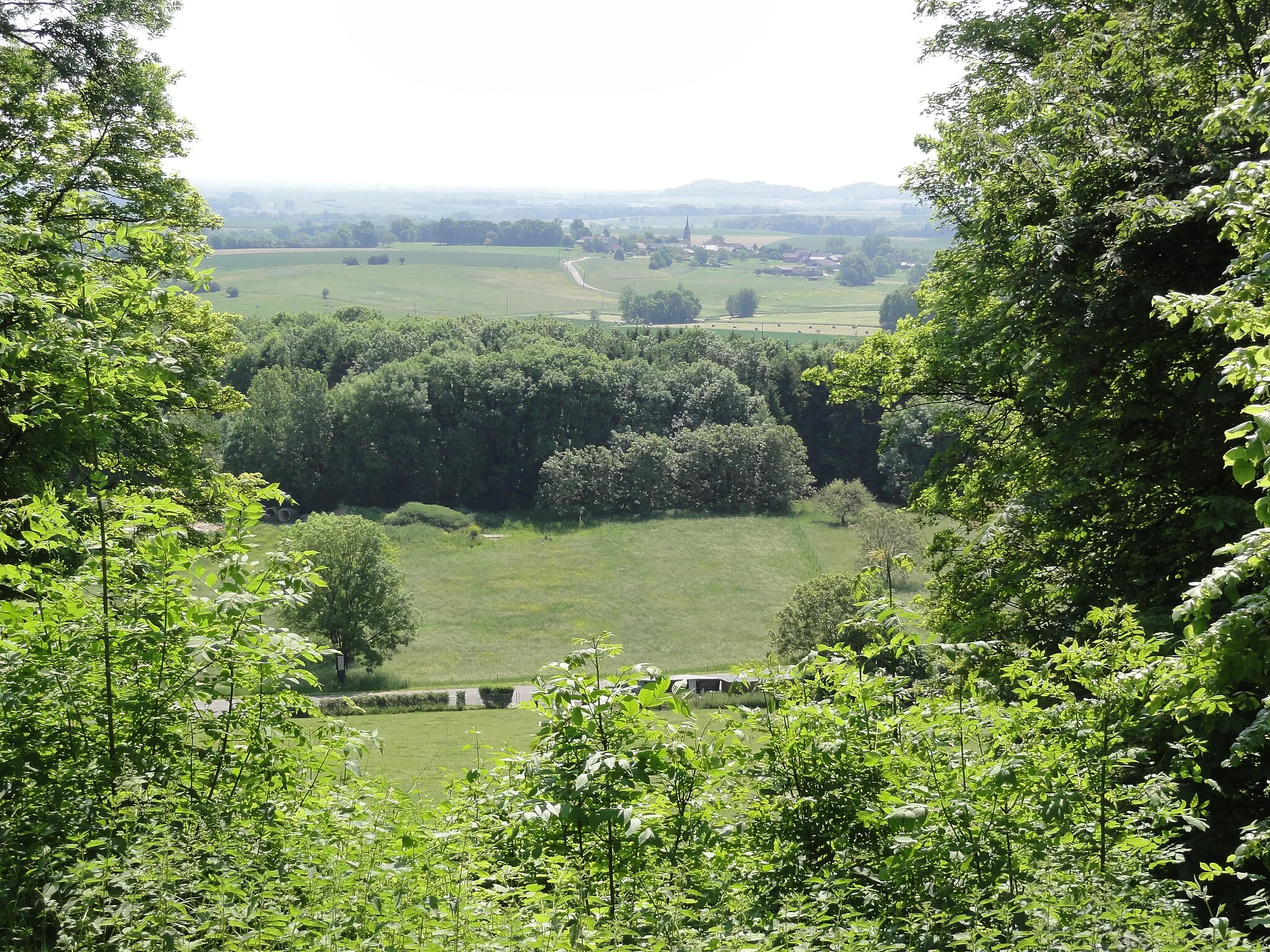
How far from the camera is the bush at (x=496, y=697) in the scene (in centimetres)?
4188

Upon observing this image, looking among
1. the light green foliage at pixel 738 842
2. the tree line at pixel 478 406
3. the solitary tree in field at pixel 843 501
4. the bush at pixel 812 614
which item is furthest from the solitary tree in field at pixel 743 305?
the light green foliage at pixel 738 842

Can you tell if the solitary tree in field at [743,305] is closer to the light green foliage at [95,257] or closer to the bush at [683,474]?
the bush at [683,474]

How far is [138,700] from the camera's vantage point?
5.37 meters

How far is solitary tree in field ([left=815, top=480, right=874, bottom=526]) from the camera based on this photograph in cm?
7338

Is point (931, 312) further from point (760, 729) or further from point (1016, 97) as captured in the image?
point (760, 729)

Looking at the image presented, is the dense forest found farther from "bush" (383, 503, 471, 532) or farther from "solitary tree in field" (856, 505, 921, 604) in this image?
"bush" (383, 503, 471, 532)

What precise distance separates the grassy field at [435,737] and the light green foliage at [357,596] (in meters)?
7.50

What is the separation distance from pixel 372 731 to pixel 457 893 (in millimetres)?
2178

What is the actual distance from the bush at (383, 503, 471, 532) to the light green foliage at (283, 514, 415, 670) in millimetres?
23700

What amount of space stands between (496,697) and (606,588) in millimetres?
18644

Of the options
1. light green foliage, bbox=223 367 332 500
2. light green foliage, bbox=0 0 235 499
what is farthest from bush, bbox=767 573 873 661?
light green foliage, bbox=223 367 332 500

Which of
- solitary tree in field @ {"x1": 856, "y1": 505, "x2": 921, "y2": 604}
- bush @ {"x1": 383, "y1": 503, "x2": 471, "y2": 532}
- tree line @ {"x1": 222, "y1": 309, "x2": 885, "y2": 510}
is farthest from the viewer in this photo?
tree line @ {"x1": 222, "y1": 309, "x2": 885, "y2": 510}

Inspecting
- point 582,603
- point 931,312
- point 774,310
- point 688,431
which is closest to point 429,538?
point 582,603

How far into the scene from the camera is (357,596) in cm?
4616
